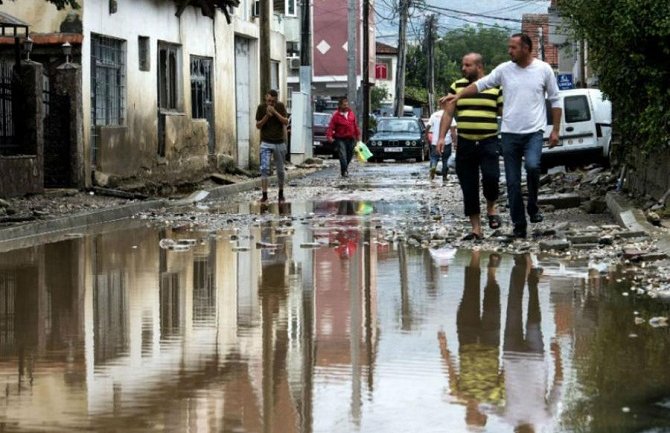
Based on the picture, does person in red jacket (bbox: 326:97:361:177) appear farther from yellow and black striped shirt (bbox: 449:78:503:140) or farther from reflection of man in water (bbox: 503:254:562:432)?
reflection of man in water (bbox: 503:254:562:432)

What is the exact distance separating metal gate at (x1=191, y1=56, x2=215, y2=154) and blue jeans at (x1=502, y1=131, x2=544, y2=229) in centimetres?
1824

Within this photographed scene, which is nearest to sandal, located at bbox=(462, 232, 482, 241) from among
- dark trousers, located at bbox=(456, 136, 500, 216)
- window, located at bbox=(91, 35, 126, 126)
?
dark trousers, located at bbox=(456, 136, 500, 216)

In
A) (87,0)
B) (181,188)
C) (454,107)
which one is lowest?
(181,188)

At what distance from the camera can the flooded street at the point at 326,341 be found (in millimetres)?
5742

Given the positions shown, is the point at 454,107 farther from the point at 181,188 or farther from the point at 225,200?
the point at 181,188

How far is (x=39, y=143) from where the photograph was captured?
2069 cm

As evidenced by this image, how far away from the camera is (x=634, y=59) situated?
1444 centimetres

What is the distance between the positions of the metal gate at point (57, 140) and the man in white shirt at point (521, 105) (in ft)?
35.7

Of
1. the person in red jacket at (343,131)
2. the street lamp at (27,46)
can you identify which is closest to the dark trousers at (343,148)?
the person in red jacket at (343,131)

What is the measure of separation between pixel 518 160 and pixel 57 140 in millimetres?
11297

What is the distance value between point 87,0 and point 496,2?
150307 millimetres

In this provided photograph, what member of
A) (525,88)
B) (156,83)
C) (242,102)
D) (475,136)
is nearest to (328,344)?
(525,88)

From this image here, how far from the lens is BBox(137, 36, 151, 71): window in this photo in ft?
87.2

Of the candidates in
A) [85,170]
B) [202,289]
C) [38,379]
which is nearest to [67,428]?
[38,379]
